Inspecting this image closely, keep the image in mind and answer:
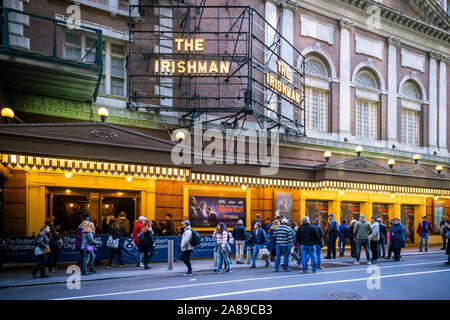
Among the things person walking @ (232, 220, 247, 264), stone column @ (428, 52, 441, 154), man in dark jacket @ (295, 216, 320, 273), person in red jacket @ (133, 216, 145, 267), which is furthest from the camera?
stone column @ (428, 52, 441, 154)

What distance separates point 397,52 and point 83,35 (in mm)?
19207

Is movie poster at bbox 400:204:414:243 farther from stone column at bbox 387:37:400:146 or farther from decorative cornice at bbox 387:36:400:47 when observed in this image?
decorative cornice at bbox 387:36:400:47

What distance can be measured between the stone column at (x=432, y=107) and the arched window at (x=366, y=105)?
5.09 meters

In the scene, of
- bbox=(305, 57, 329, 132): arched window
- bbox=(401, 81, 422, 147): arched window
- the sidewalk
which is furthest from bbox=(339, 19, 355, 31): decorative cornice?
the sidewalk

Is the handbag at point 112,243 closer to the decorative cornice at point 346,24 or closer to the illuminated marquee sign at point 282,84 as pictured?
the illuminated marquee sign at point 282,84

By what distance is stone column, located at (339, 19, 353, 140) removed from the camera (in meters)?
23.2

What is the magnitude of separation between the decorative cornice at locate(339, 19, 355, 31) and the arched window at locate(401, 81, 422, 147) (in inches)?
238

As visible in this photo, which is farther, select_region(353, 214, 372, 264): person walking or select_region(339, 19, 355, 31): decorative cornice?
select_region(339, 19, 355, 31): decorative cornice

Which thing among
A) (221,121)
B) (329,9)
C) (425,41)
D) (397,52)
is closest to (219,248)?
(221,121)

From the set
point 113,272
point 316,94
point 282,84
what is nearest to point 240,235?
point 113,272

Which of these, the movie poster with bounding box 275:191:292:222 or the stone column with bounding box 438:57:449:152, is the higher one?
the stone column with bounding box 438:57:449:152
